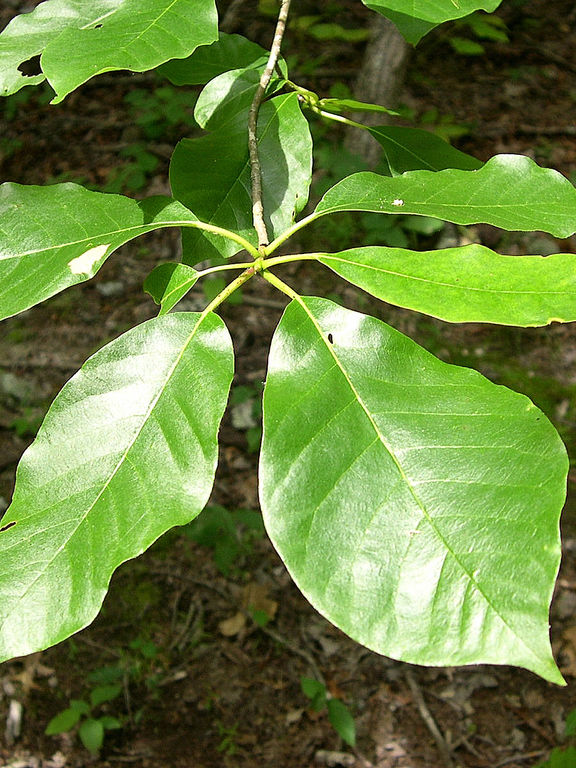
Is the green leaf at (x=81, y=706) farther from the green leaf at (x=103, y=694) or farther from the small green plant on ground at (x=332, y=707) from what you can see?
the small green plant on ground at (x=332, y=707)

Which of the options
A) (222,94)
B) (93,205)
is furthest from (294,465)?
(222,94)

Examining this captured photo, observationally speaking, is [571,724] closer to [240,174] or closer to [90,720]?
[90,720]

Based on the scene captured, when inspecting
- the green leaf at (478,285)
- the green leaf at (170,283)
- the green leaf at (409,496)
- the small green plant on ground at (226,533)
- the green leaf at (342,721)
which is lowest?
the green leaf at (342,721)

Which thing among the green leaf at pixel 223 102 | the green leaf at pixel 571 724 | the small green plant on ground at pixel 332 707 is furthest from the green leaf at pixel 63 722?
the green leaf at pixel 223 102

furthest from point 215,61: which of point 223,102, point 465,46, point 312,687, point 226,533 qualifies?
point 465,46

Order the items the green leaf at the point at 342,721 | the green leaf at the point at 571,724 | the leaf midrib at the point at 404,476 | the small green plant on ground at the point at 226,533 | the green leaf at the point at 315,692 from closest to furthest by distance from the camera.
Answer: the leaf midrib at the point at 404,476 < the green leaf at the point at 571,724 < the green leaf at the point at 342,721 < the green leaf at the point at 315,692 < the small green plant on ground at the point at 226,533

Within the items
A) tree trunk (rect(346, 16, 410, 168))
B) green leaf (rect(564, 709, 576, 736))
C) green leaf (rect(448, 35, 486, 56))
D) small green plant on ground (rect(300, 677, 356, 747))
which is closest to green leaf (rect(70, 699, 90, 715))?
small green plant on ground (rect(300, 677, 356, 747))

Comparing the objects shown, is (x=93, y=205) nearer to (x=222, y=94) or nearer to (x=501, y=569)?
(x=222, y=94)
